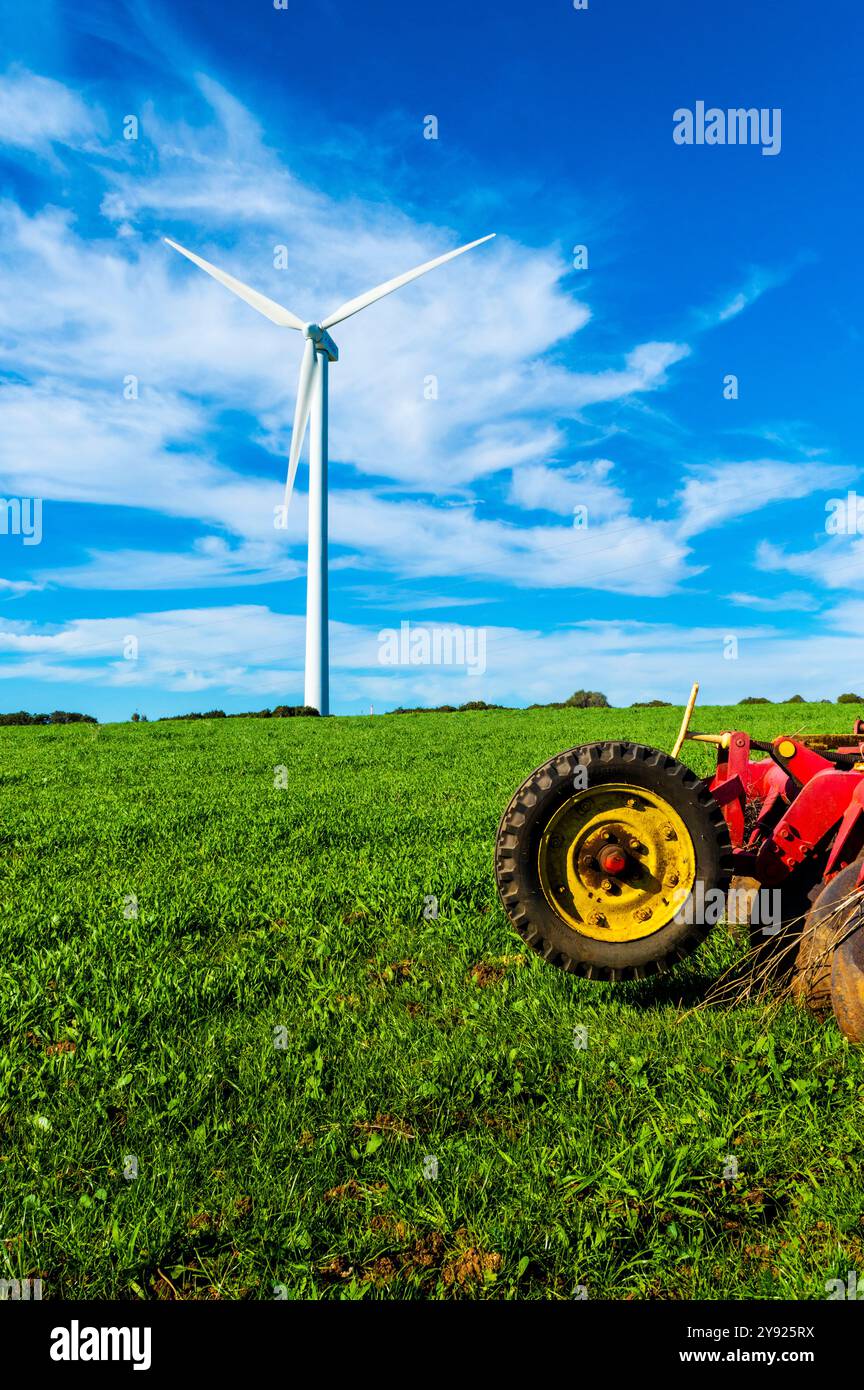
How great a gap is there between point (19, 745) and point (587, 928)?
982 inches

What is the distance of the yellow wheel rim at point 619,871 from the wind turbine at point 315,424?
1460 inches

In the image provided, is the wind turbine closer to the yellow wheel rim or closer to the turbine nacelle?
the turbine nacelle

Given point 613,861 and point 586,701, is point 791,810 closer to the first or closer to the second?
point 613,861

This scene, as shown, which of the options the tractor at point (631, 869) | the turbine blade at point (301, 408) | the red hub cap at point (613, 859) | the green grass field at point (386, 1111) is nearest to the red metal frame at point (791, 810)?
the tractor at point (631, 869)

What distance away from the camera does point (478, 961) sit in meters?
6.25

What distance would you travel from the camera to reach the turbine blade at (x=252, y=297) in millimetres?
37844

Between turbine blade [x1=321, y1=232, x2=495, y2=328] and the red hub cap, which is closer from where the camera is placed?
the red hub cap

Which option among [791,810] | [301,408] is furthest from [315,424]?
[791,810]

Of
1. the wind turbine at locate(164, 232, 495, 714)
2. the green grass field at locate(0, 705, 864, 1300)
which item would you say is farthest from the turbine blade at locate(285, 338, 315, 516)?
the green grass field at locate(0, 705, 864, 1300)

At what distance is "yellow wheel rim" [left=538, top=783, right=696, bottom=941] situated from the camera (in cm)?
471

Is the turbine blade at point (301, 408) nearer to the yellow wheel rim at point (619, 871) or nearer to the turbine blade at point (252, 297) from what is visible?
the turbine blade at point (252, 297)

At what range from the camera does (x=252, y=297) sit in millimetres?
38938
